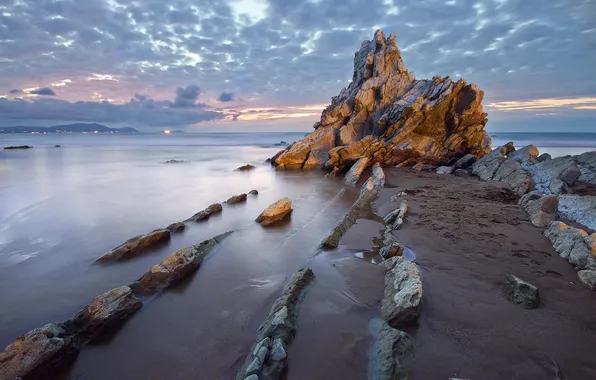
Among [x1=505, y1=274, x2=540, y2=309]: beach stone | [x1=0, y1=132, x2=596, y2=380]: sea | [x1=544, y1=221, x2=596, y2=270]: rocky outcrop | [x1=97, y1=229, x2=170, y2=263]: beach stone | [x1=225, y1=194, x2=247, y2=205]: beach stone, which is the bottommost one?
[x1=0, y1=132, x2=596, y2=380]: sea

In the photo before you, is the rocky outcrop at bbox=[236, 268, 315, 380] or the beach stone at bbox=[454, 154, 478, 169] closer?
the rocky outcrop at bbox=[236, 268, 315, 380]

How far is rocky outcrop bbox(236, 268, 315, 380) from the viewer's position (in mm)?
4668

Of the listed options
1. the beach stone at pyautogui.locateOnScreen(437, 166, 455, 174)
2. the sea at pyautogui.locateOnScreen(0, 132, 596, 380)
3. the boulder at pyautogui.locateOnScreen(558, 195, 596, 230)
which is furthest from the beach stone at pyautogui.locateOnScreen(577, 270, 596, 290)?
the beach stone at pyautogui.locateOnScreen(437, 166, 455, 174)

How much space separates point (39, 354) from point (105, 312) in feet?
4.30

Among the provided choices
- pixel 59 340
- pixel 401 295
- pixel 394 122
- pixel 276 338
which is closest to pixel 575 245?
pixel 401 295

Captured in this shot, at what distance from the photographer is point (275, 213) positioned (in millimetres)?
13617

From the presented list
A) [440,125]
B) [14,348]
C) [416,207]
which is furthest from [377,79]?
[14,348]

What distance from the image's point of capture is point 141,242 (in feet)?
32.6

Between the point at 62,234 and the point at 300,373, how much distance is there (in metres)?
11.7

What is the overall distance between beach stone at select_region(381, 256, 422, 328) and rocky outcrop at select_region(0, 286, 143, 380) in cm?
563

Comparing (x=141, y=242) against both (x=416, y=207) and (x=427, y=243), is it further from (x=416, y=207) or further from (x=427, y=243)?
(x=416, y=207)

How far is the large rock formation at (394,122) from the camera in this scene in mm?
29734

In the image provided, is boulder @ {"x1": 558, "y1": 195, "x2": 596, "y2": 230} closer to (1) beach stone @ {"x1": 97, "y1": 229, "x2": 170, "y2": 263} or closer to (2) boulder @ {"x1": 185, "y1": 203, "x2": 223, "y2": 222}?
(2) boulder @ {"x1": 185, "y1": 203, "x2": 223, "y2": 222}

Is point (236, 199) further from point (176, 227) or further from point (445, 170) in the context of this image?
point (445, 170)
